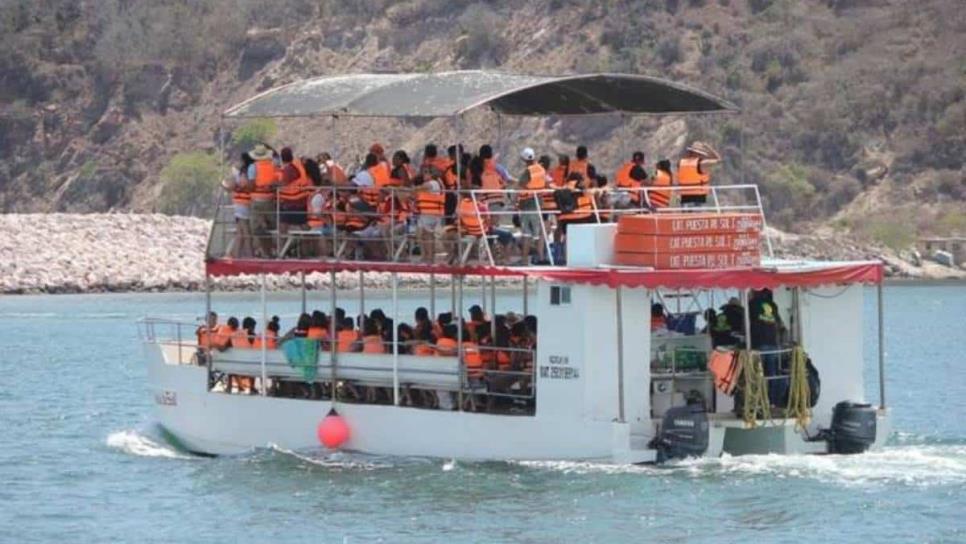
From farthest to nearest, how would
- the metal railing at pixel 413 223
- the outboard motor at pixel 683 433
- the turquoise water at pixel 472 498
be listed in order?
the metal railing at pixel 413 223
the outboard motor at pixel 683 433
the turquoise water at pixel 472 498

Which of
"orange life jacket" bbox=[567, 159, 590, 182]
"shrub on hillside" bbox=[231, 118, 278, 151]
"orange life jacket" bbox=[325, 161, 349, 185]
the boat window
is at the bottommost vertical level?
the boat window

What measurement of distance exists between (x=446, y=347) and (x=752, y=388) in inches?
136

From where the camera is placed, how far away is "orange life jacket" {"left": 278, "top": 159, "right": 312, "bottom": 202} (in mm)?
27672

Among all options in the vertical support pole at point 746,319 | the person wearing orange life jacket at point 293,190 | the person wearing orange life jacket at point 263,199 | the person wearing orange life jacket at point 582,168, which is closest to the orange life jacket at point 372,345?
the person wearing orange life jacket at point 293,190

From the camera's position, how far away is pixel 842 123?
84125 millimetres

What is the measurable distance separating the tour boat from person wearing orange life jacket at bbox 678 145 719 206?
0.19m

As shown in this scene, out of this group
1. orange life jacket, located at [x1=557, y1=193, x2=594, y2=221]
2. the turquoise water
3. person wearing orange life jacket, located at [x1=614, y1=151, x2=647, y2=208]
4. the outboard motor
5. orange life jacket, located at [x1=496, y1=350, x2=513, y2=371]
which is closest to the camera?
the turquoise water

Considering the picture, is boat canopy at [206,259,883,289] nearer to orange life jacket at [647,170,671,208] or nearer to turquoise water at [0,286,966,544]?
orange life jacket at [647,170,671,208]

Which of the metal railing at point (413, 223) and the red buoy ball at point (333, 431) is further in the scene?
the red buoy ball at point (333, 431)

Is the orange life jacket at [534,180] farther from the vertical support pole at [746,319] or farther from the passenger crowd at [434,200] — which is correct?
the vertical support pole at [746,319]

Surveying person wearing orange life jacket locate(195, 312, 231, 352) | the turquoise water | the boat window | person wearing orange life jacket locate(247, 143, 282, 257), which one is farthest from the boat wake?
person wearing orange life jacket locate(195, 312, 231, 352)

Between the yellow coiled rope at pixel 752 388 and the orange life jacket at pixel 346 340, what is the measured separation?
4669 mm

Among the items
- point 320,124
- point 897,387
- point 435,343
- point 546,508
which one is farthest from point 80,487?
point 320,124

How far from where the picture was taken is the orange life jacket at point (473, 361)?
86.2 feet
